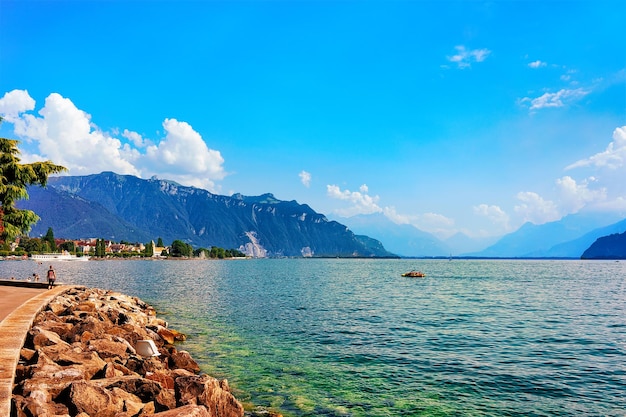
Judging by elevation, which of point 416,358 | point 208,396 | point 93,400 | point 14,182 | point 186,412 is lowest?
point 416,358

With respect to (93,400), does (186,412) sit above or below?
below

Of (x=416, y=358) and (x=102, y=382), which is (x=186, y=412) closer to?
(x=102, y=382)

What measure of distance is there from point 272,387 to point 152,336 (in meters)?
9.93

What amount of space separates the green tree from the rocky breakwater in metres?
22.1

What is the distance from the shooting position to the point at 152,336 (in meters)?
25.7

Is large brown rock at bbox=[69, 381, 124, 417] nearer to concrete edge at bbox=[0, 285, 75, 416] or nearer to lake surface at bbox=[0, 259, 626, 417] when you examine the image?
concrete edge at bbox=[0, 285, 75, 416]

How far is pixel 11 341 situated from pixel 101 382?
4.79 meters

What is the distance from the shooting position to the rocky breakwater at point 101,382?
1129cm

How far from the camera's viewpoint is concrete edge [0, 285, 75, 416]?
10.6m

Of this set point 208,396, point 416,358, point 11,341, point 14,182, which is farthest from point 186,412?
point 14,182

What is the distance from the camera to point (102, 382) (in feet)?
44.0

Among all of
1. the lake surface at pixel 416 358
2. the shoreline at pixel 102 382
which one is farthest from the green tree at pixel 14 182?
the shoreline at pixel 102 382

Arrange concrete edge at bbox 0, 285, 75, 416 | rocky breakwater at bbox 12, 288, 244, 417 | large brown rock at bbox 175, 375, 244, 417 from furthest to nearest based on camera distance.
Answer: large brown rock at bbox 175, 375, 244, 417, rocky breakwater at bbox 12, 288, 244, 417, concrete edge at bbox 0, 285, 75, 416

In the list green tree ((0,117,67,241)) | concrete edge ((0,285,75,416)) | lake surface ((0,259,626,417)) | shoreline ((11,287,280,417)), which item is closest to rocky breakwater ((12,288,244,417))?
shoreline ((11,287,280,417))
